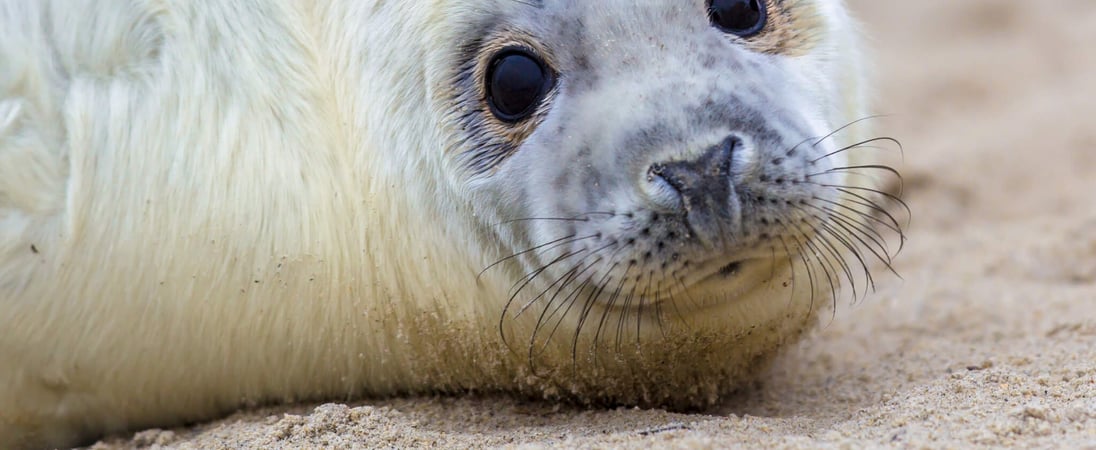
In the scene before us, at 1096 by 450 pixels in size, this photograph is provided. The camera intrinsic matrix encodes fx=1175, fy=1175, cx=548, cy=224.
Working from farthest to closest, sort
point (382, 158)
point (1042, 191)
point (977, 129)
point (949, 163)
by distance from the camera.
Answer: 1. point (977, 129)
2. point (949, 163)
3. point (1042, 191)
4. point (382, 158)

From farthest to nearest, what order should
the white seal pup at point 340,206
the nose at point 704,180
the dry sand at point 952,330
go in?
the white seal pup at point 340,206
the dry sand at point 952,330
the nose at point 704,180

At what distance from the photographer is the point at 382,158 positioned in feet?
10.4

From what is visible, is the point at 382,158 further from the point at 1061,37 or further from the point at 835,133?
the point at 1061,37

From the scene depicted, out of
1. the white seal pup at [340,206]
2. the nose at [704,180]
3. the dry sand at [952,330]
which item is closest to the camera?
the nose at [704,180]

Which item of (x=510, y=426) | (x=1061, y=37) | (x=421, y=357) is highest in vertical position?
(x=1061, y=37)

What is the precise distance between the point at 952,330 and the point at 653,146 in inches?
73.0

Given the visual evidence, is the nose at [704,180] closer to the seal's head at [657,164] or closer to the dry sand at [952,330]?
the seal's head at [657,164]

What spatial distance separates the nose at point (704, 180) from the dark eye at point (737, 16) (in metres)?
0.53

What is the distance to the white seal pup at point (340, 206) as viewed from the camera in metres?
2.96

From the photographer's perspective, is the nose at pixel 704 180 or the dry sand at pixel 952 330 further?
the dry sand at pixel 952 330

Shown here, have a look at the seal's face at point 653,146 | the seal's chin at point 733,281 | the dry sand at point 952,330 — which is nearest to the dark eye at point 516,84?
the seal's face at point 653,146

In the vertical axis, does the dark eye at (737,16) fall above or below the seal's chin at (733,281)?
above

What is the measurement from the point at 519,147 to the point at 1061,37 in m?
5.54

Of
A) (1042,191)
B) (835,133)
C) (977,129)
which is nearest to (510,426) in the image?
(835,133)
